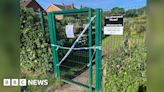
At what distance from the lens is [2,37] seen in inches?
199

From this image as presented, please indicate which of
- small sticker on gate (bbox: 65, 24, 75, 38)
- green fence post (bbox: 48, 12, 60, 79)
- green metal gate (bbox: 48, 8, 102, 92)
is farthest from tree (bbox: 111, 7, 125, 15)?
green fence post (bbox: 48, 12, 60, 79)

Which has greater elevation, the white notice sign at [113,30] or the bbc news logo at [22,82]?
the white notice sign at [113,30]

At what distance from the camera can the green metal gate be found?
5.01 m

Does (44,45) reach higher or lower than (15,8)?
lower

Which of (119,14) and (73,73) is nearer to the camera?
(119,14)

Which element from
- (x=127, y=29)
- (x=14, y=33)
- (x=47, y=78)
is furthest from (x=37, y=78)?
(x=127, y=29)

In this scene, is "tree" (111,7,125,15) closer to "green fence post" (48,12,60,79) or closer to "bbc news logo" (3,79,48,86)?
"green fence post" (48,12,60,79)

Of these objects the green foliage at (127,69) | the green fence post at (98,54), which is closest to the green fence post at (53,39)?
the green fence post at (98,54)

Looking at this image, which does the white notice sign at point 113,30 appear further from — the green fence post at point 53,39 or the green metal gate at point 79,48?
the green fence post at point 53,39

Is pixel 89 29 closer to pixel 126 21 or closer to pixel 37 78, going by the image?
pixel 126 21

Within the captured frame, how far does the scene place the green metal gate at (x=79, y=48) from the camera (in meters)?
5.01

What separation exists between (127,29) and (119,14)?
0.60ft

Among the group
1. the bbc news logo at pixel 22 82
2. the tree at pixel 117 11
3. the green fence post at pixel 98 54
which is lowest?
the bbc news logo at pixel 22 82

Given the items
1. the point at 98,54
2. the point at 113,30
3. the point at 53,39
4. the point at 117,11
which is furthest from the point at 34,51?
the point at 117,11
